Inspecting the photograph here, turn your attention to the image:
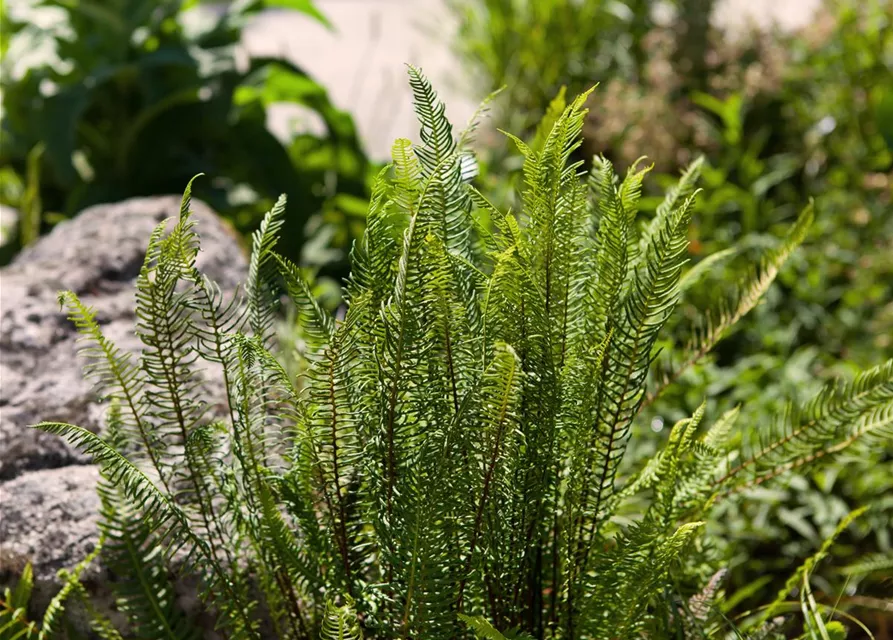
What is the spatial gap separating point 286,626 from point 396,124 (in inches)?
134

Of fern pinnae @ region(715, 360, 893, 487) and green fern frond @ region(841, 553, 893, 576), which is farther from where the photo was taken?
green fern frond @ region(841, 553, 893, 576)

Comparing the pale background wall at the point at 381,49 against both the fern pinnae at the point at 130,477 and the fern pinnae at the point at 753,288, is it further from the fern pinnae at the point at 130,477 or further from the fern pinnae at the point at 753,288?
the fern pinnae at the point at 130,477

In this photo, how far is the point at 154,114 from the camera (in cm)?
278

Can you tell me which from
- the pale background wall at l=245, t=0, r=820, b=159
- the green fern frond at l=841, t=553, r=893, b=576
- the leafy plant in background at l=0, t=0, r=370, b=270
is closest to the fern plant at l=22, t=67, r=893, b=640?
the green fern frond at l=841, t=553, r=893, b=576

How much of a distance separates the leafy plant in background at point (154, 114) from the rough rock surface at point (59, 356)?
0.70m

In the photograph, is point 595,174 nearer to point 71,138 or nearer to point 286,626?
point 286,626

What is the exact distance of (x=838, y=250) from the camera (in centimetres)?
287

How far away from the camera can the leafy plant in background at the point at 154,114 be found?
2.68 m

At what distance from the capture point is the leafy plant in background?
2.68 m

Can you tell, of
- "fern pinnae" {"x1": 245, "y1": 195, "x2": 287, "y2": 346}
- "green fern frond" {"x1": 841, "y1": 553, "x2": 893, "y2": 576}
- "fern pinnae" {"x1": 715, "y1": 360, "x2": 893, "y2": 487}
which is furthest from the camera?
"green fern frond" {"x1": 841, "y1": 553, "x2": 893, "y2": 576}

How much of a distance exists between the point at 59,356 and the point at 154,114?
1.38 metres

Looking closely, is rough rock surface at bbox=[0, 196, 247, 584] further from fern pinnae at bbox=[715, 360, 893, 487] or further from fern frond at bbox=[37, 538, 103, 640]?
fern pinnae at bbox=[715, 360, 893, 487]

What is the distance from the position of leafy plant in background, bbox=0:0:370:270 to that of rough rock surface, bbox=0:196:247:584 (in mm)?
702

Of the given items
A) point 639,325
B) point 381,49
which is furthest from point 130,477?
point 381,49
